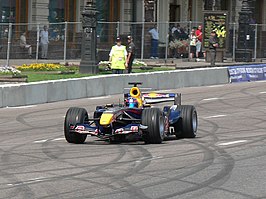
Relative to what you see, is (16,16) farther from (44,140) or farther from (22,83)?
(44,140)

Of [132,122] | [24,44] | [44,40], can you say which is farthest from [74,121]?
[44,40]

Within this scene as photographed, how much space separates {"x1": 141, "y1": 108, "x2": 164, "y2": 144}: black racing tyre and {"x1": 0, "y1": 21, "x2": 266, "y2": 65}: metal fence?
14.9 meters

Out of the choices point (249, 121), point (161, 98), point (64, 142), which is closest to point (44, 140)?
point (64, 142)

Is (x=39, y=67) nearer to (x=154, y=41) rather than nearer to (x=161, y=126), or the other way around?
(x=154, y=41)

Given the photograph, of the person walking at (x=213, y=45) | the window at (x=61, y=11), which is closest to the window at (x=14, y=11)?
the window at (x=61, y=11)

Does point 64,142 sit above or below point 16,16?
below

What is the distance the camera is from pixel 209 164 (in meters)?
12.1

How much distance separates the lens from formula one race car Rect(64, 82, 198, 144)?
13930mm

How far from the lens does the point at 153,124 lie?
546 inches

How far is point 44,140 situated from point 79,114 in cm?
108

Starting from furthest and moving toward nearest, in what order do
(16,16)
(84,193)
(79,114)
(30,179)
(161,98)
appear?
(16,16) < (161,98) < (79,114) < (30,179) < (84,193)

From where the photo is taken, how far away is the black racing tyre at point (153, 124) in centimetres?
1386

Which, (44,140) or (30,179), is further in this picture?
(44,140)

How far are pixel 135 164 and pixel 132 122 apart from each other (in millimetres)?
2281
